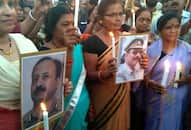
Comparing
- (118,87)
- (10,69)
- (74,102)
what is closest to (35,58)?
(10,69)

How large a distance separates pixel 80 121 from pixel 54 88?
686 millimetres

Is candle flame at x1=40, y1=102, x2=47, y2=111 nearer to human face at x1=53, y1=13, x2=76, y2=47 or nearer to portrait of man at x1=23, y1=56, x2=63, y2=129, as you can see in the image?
portrait of man at x1=23, y1=56, x2=63, y2=129

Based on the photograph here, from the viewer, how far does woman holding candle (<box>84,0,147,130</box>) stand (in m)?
2.66

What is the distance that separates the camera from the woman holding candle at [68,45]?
2.33 m

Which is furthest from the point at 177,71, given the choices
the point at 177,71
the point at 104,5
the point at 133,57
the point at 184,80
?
the point at 104,5

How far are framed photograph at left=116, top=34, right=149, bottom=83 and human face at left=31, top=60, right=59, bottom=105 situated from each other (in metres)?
0.65

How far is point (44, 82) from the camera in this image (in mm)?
1889

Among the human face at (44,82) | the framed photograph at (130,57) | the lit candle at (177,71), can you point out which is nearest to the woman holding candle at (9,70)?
the human face at (44,82)

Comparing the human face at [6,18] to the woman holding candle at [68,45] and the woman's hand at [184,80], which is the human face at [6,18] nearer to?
the woman holding candle at [68,45]

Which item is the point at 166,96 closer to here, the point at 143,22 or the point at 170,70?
the point at 170,70

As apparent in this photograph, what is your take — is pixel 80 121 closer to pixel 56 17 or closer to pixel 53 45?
pixel 53 45

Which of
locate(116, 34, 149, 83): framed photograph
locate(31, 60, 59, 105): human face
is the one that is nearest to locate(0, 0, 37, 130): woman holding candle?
locate(31, 60, 59, 105): human face

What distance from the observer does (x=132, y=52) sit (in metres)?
2.55

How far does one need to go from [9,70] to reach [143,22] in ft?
6.76
